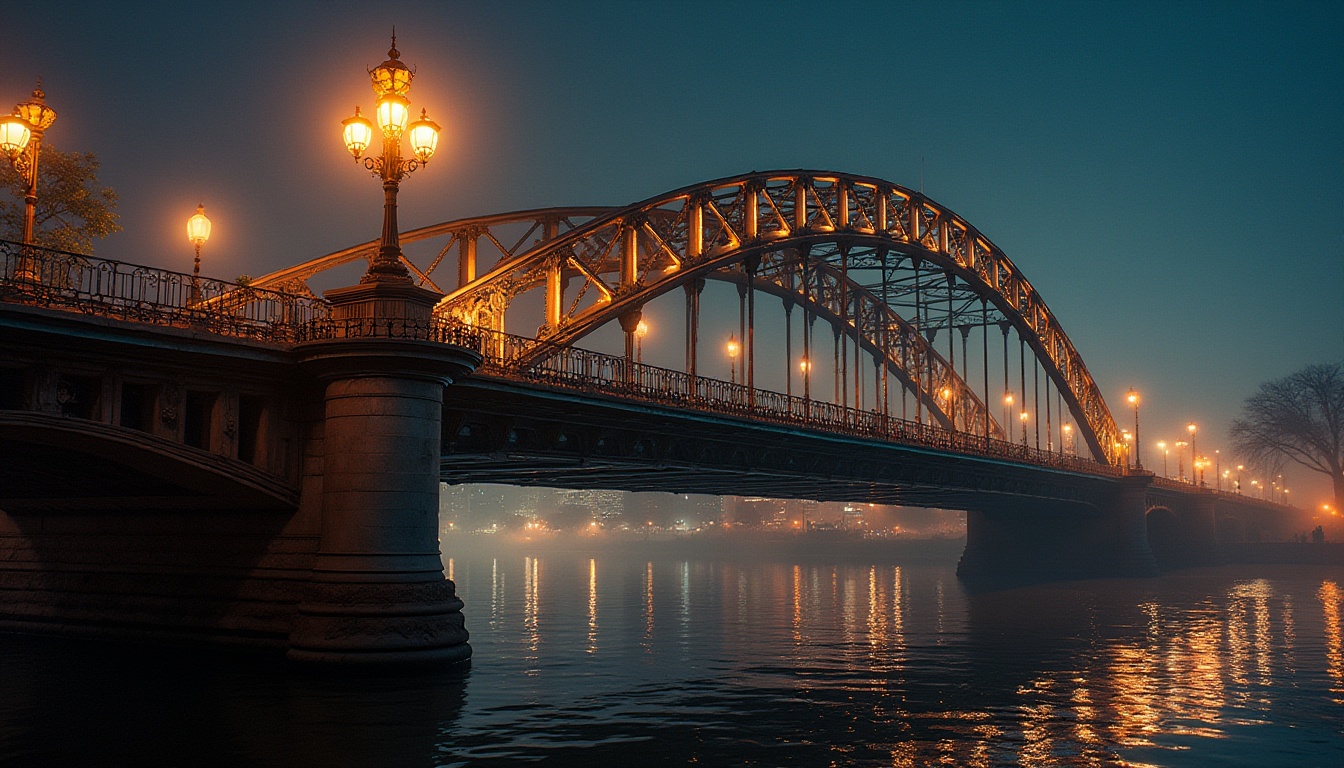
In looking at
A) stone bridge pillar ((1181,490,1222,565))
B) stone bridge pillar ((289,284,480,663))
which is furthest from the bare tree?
stone bridge pillar ((289,284,480,663))

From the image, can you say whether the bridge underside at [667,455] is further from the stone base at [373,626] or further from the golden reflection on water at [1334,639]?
the golden reflection on water at [1334,639]

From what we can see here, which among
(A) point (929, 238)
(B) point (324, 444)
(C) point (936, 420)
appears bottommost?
(B) point (324, 444)

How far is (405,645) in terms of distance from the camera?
25859 mm

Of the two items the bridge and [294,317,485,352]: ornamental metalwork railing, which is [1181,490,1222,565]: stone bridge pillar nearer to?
the bridge

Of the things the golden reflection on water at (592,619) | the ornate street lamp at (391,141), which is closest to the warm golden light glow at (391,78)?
the ornate street lamp at (391,141)

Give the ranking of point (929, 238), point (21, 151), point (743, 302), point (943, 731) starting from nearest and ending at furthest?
1. point (943, 731)
2. point (21, 151)
3. point (743, 302)
4. point (929, 238)

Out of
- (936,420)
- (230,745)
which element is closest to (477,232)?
(230,745)

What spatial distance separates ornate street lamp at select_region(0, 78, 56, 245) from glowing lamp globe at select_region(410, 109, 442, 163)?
8.15 m

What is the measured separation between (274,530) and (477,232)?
23968 mm

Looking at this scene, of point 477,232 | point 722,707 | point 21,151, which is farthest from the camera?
point 477,232

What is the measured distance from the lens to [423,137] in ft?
92.6

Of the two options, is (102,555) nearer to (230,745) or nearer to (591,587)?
(230,745)

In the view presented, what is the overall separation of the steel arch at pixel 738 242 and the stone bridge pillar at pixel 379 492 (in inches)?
500

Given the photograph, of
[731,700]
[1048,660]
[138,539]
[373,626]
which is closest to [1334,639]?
[1048,660]
